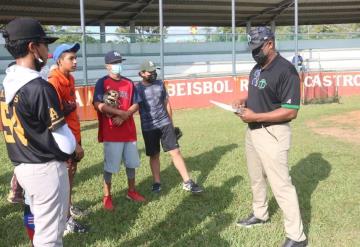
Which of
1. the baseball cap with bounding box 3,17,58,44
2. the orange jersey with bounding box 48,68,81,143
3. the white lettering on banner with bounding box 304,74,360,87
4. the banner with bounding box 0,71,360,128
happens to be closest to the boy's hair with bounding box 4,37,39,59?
the baseball cap with bounding box 3,17,58,44

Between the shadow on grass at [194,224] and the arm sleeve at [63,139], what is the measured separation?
1.88 meters

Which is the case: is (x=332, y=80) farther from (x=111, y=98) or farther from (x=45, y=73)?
(x=45, y=73)

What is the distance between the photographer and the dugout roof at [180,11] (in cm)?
1922

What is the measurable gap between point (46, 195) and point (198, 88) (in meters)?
13.5

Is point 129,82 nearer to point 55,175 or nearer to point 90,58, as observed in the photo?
point 55,175

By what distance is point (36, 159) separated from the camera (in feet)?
9.24

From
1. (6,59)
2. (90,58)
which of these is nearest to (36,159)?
(6,59)

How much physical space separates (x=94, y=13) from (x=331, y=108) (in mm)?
11982

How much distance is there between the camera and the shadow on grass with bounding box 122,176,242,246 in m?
4.44

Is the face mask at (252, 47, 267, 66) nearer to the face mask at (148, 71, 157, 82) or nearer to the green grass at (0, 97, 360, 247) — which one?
the green grass at (0, 97, 360, 247)

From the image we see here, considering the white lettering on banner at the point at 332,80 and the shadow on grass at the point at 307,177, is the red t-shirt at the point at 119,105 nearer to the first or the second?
the shadow on grass at the point at 307,177

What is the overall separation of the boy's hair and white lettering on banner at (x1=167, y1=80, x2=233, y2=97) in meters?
12.6

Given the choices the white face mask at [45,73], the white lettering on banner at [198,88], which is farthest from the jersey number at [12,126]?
the white lettering on banner at [198,88]

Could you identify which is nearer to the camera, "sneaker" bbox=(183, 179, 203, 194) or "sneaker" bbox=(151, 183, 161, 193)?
"sneaker" bbox=(183, 179, 203, 194)
